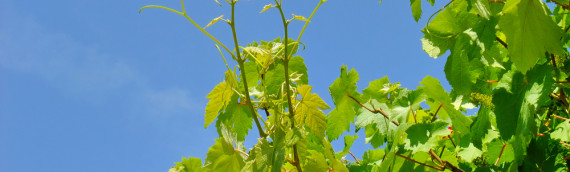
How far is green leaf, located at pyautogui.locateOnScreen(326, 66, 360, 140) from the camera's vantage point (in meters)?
2.29

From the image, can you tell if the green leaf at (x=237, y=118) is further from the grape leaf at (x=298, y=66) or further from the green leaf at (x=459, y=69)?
the green leaf at (x=459, y=69)

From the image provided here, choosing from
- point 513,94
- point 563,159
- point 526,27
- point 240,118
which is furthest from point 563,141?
point 240,118

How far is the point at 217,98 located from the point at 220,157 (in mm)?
198

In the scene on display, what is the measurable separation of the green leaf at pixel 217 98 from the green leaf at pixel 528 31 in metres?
0.75

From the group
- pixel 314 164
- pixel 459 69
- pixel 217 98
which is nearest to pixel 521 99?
pixel 459 69

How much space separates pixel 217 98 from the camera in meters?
1.56

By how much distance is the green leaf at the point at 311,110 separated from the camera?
1.47 meters

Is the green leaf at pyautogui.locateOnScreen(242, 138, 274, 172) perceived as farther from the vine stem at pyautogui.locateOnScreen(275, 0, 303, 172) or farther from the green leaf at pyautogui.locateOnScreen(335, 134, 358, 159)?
the green leaf at pyautogui.locateOnScreen(335, 134, 358, 159)

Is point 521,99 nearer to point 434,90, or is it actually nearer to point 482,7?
point 434,90

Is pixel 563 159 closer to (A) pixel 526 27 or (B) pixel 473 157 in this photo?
(B) pixel 473 157

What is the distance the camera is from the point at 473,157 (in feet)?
7.64

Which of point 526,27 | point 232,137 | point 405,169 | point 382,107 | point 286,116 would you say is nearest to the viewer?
point 526,27

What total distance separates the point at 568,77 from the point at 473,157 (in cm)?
63

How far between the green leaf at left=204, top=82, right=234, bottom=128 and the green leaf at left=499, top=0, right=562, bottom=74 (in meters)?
0.75
